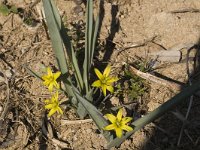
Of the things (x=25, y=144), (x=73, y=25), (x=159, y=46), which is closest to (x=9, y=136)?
(x=25, y=144)

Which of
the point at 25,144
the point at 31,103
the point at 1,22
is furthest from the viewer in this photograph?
the point at 1,22

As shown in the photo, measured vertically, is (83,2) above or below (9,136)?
above

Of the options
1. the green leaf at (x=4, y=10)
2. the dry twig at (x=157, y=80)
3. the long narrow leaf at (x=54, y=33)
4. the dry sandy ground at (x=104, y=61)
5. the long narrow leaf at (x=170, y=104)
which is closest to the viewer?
the long narrow leaf at (x=170, y=104)

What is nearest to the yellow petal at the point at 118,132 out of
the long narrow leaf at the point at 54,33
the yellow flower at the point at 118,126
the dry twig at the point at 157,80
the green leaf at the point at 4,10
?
the yellow flower at the point at 118,126

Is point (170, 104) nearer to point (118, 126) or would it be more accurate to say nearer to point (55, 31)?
point (118, 126)

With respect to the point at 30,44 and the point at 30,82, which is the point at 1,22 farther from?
the point at 30,82

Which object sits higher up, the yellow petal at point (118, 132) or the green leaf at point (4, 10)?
the green leaf at point (4, 10)

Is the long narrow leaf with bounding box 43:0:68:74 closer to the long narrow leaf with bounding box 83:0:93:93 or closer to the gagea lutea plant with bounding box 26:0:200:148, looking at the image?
the gagea lutea plant with bounding box 26:0:200:148

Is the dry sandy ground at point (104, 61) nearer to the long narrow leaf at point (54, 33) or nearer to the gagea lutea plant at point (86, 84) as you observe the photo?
the gagea lutea plant at point (86, 84)
